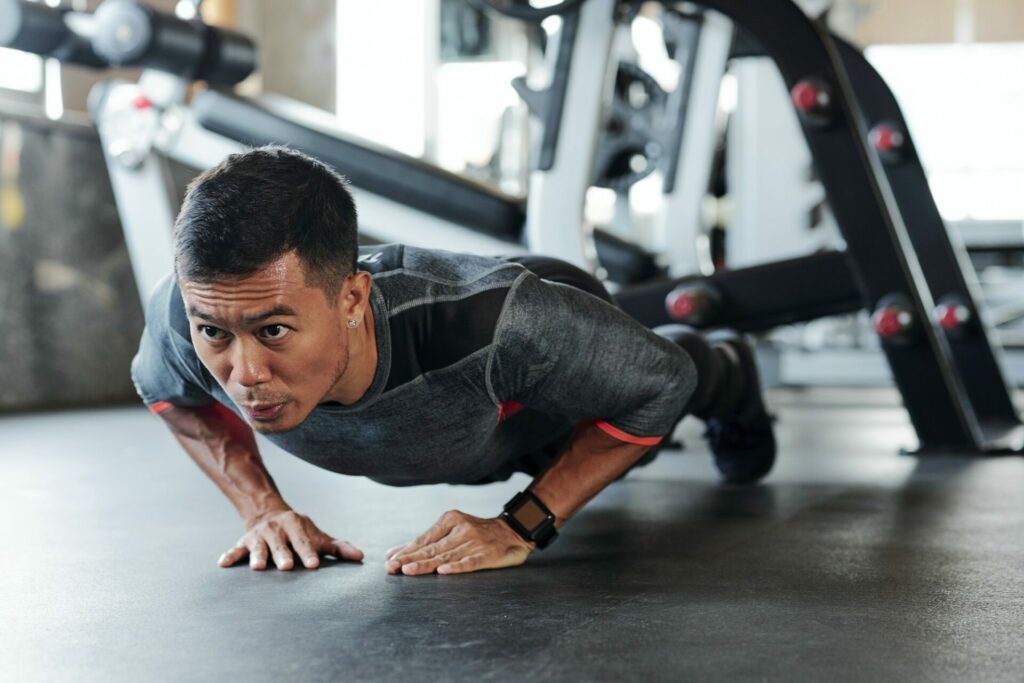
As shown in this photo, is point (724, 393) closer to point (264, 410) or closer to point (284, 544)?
point (284, 544)

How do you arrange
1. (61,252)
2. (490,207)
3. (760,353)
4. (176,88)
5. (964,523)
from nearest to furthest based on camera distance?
(964,523)
(490,207)
(176,88)
(61,252)
(760,353)

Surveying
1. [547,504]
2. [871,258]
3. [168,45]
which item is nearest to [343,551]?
[547,504]

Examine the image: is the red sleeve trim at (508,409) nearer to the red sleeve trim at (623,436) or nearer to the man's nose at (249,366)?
the red sleeve trim at (623,436)

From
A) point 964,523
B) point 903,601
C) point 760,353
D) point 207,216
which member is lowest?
point 760,353

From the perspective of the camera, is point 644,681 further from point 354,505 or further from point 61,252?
point 61,252

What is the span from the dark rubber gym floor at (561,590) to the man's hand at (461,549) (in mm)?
21

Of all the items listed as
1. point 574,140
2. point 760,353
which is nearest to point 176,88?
point 574,140

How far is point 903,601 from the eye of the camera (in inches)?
53.7

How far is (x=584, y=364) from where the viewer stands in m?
1.40

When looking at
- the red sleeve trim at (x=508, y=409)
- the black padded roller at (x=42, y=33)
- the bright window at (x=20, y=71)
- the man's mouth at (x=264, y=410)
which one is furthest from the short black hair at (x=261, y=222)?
the bright window at (x=20, y=71)

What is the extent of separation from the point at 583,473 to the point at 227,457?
49cm

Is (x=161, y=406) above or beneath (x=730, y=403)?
above

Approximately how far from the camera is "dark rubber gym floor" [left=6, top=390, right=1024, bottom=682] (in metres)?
1.10

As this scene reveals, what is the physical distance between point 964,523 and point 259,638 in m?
1.24
